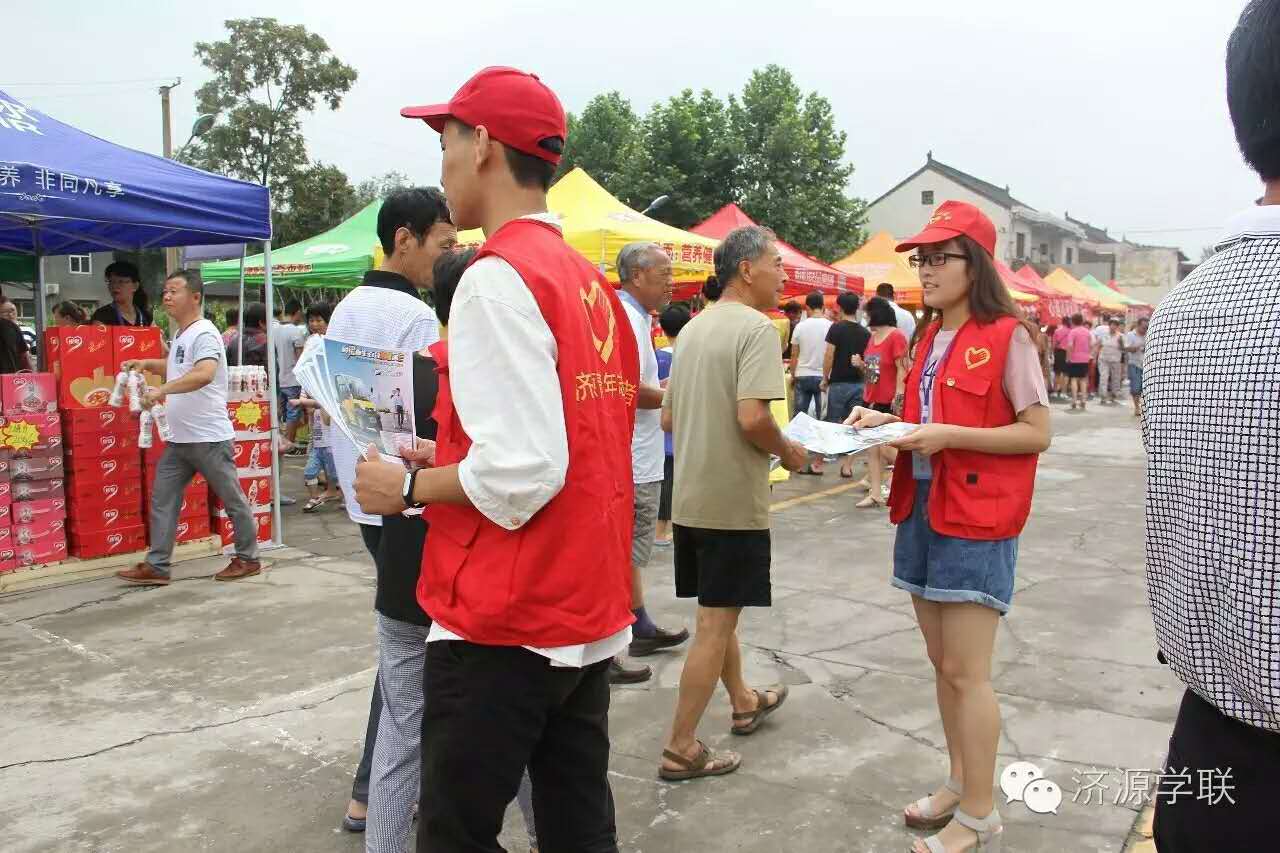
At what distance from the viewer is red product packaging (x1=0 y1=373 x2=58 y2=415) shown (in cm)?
589

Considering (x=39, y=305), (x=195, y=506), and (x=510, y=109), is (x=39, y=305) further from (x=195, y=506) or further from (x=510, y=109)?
(x=510, y=109)

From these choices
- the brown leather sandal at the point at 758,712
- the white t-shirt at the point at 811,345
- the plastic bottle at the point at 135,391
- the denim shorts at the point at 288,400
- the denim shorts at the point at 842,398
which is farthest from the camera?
the denim shorts at the point at 288,400

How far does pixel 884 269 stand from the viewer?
18.8 metres

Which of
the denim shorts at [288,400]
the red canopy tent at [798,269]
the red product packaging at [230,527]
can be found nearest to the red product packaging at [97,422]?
the red product packaging at [230,527]

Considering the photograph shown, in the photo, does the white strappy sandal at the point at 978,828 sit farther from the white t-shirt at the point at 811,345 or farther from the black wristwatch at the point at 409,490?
the white t-shirt at the point at 811,345

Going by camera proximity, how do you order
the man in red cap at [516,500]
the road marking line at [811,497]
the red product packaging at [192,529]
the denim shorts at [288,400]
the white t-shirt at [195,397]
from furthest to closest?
the denim shorts at [288,400] < the road marking line at [811,497] < the red product packaging at [192,529] < the white t-shirt at [195,397] < the man in red cap at [516,500]

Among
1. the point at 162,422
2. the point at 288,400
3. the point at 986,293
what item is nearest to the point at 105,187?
the point at 162,422

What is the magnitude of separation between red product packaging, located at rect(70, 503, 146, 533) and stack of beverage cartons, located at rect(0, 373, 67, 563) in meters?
0.09

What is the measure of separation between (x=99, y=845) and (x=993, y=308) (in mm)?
3266

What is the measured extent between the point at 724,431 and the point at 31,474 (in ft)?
16.5

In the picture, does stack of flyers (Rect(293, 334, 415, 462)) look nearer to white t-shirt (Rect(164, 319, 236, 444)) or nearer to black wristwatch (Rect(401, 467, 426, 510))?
black wristwatch (Rect(401, 467, 426, 510))

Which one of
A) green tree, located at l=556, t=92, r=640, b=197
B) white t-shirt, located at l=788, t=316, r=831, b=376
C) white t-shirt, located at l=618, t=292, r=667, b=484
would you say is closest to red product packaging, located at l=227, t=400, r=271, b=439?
white t-shirt, located at l=618, t=292, r=667, b=484

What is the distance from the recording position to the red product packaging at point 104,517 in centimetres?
621

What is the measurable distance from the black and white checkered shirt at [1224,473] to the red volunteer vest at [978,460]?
1327 millimetres
